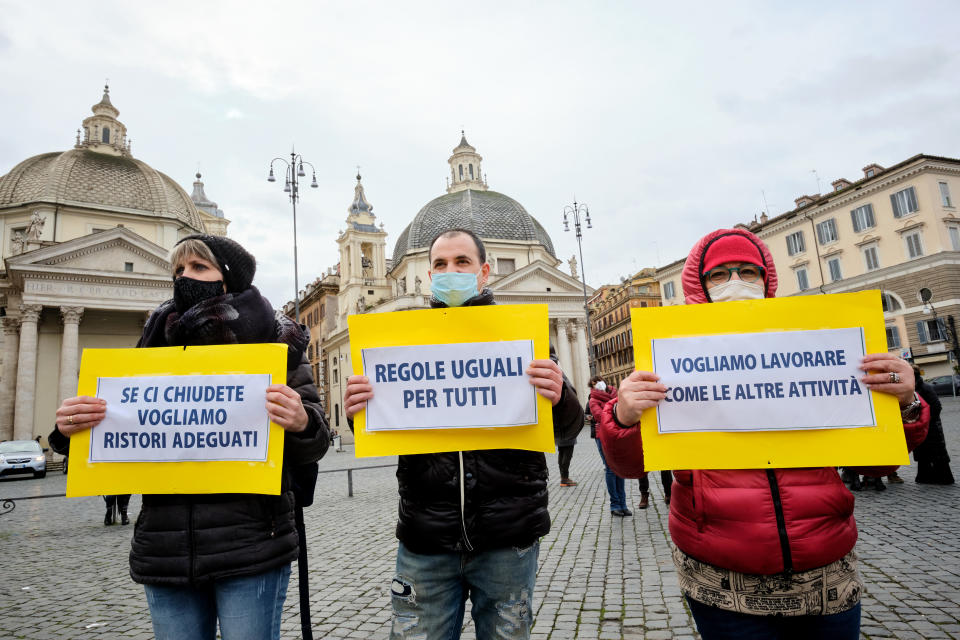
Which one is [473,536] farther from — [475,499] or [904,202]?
[904,202]

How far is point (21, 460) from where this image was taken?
21.4 metres

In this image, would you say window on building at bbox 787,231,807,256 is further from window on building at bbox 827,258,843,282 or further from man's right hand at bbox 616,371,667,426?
man's right hand at bbox 616,371,667,426

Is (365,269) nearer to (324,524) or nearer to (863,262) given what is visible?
(863,262)

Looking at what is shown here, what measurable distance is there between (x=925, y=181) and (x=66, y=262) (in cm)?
5567

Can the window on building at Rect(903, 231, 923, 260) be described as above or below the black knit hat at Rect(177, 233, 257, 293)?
above

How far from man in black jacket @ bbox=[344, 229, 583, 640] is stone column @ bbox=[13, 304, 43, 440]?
38.5 meters

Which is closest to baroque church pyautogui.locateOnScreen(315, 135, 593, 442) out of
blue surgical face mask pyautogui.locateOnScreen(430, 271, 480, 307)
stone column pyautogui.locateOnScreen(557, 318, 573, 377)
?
stone column pyautogui.locateOnScreen(557, 318, 573, 377)

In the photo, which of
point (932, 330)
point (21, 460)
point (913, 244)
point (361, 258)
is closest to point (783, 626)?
point (21, 460)

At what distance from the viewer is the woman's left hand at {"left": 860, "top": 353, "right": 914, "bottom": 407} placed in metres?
1.98

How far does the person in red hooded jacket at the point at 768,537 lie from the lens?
188 centimetres

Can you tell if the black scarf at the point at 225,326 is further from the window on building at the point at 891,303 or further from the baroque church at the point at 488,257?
the window on building at the point at 891,303

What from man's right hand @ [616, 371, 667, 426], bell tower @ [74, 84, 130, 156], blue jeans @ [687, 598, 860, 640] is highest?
bell tower @ [74, 84, 130, 156]

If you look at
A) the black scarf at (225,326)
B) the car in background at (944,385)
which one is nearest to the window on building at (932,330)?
the car in background at (944,385)

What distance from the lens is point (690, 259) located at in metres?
2.41
